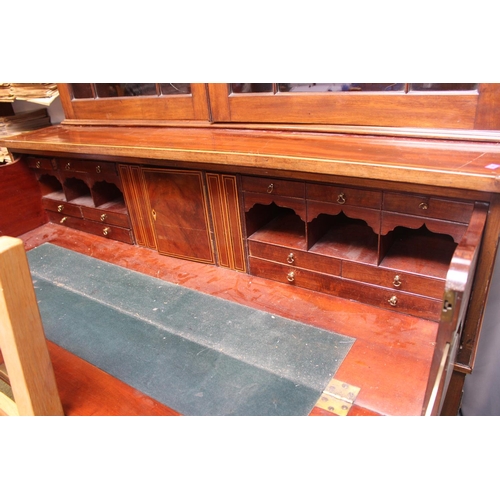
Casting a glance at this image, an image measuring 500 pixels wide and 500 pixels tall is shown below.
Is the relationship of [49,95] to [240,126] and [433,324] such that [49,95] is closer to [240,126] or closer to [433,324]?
[240,126]

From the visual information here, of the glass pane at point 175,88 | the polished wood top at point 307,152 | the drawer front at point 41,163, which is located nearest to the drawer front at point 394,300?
the polished wood top at point 307,152

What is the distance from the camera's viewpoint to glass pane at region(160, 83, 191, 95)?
6.26 ft

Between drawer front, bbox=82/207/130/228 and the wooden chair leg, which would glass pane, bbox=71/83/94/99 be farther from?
the wooden chair leg

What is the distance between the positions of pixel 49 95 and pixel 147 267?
1219 mm

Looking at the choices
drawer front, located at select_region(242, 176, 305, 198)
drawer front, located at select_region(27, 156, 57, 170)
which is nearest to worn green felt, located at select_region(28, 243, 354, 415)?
drawer front, located at select_region(242, 176, 305, 198)

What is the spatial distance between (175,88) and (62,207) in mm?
949

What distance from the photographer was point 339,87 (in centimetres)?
154

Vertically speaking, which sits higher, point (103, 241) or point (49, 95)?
point (49, 95)

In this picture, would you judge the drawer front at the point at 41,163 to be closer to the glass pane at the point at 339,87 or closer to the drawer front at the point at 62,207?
the drawer front at the point at 62,207

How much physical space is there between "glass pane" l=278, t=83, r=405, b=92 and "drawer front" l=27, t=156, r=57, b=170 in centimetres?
128

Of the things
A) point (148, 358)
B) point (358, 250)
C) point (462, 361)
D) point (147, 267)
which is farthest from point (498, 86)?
point (147, 267)

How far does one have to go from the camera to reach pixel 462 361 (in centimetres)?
137

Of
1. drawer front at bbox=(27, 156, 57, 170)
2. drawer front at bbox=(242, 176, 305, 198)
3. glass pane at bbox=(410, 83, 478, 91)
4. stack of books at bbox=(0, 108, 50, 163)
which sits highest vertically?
glass pane at bbox=(410, 83, 478, 91)

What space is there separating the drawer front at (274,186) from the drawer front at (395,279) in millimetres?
312
